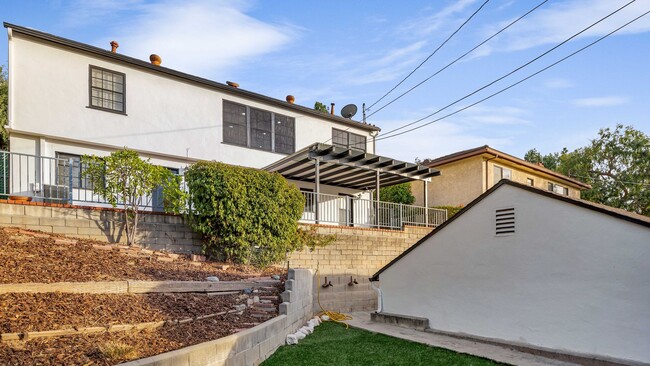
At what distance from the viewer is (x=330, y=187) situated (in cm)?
1977

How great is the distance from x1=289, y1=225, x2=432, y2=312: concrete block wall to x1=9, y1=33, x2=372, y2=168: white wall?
5062 millimetres

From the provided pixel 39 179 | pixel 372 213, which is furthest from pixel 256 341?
pixel 372 213

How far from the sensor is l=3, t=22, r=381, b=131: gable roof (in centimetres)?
1211

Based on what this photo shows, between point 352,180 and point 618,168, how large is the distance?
23215mm

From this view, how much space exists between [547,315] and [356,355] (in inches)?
135

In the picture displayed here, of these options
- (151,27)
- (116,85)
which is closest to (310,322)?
(151,27)

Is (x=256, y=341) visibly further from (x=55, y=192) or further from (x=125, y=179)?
(x=55, y=192)

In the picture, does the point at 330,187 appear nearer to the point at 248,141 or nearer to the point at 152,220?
the point at 248,141

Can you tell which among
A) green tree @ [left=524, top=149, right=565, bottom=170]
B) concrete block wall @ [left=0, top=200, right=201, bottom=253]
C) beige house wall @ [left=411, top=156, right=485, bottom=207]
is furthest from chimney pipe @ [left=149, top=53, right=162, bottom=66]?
green tree @ [left=524, top=149, right=565, bottom=170]

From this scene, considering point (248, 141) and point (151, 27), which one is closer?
point (151, 27)

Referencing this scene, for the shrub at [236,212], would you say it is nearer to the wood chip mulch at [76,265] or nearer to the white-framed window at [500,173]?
the wood chip mulch at [76,265]

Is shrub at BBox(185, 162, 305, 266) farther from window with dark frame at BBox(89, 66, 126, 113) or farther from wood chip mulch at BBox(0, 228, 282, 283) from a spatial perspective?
window with dark frame at BBox(89, 66, 126, 113)

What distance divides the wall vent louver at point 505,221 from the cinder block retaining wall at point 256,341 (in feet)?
13.3

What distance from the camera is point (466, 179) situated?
22.0m
